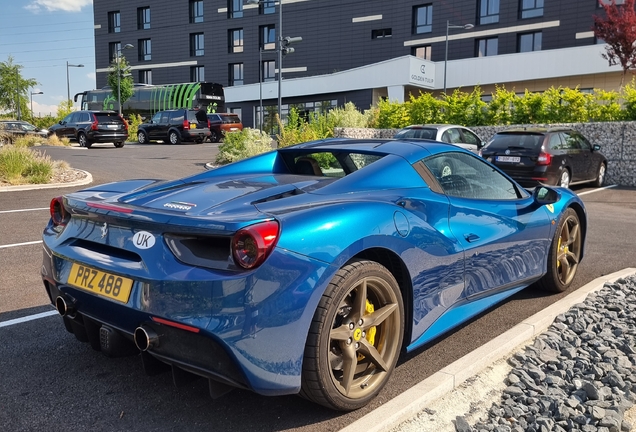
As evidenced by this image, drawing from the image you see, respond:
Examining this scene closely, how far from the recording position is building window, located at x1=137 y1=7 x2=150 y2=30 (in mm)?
57250

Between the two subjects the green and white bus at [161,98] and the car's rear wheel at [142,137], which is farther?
the green and white bus at [161,98]

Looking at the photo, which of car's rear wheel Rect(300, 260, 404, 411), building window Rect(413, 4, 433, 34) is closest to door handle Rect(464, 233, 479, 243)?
car's rear wheel Rect(300, 260, 404, 411)

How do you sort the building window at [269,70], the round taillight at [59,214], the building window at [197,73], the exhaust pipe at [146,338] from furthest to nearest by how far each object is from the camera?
the building window at [197,73] → the building window at [269,70] → the round taillight at [59,214] → the exhaust pipe at [146,338]

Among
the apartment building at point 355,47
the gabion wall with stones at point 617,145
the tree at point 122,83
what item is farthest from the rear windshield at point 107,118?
the gabion wall with stones at point 617,145

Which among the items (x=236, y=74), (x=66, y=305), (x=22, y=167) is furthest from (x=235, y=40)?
(x=66, y=305)

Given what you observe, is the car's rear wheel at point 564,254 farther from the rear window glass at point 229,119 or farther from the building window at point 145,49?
the building window at point 145,49

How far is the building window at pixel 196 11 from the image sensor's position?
179 ft

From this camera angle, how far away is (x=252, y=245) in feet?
8.09

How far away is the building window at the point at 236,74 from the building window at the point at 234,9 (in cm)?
433

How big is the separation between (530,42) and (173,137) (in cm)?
2505

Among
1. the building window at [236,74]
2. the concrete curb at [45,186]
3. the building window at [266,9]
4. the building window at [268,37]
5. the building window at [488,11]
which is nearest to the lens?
the concrete curb at [45,186]

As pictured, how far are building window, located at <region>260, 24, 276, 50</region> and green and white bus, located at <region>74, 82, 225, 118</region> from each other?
13.0 meters

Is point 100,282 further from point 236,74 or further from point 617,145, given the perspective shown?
point 236,74

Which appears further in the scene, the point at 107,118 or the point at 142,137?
the point at 142,137
